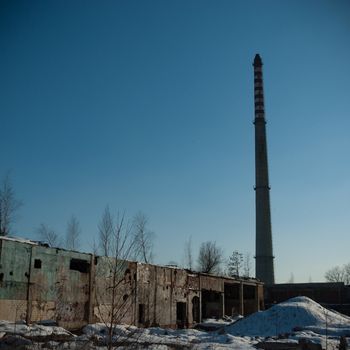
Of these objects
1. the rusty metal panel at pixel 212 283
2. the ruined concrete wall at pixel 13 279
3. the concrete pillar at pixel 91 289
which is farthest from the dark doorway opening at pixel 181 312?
the ruined concrete wall at pixel 13 279

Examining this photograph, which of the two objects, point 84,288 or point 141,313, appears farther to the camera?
point 141,313

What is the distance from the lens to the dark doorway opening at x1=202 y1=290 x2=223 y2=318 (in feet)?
114

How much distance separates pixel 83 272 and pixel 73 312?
1972 millimetres

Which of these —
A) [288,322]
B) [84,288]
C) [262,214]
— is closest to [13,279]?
[84,288]

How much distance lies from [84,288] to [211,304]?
48.5 feet

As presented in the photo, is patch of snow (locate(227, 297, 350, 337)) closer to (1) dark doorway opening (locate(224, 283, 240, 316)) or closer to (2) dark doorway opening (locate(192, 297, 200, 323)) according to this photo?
(2) dark doorway opening (locate(192, 297, 200, 323))

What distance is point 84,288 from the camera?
22.5 metres

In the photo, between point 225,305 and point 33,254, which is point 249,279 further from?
point 33,254

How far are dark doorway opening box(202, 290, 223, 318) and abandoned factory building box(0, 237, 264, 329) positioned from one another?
72.7 inches

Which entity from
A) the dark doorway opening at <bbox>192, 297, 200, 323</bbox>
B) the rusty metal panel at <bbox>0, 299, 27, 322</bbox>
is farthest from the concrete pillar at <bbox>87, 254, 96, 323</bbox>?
the dark doorway opening at <bbox>192, 297, 200, 323</bbox>

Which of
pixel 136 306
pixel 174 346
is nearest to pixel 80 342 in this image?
pixel 174 346

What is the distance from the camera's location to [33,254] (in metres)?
20.0

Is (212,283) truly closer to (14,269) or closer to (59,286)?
(59,286)

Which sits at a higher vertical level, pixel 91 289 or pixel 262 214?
pixel 262 214
